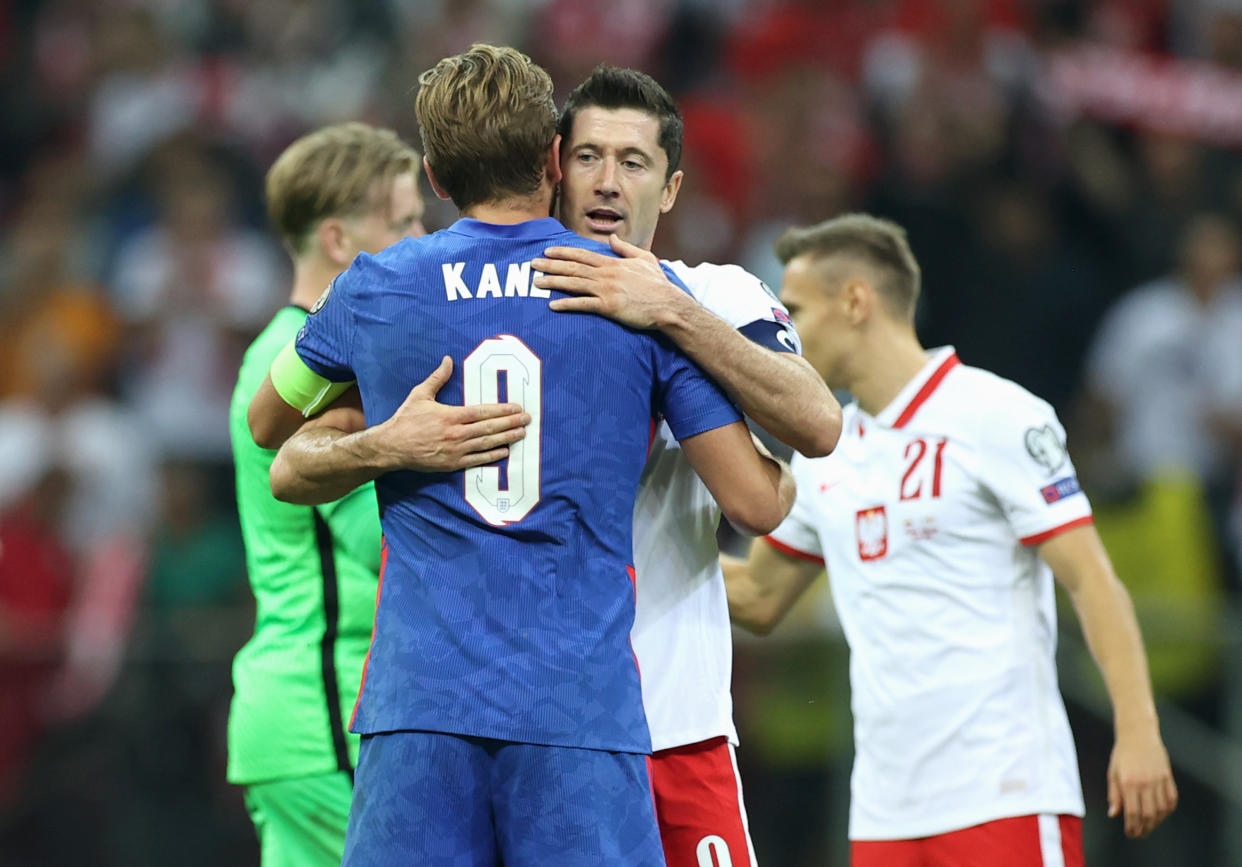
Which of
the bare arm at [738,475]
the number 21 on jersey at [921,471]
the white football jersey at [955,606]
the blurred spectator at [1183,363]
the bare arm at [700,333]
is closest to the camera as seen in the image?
the bare arm at [700,333]

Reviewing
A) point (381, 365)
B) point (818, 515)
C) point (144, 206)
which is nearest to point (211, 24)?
point (144, 206)

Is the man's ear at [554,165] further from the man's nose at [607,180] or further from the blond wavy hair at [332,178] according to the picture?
the blond wavy hair at [332,178]

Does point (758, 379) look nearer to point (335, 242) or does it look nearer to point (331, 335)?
point (331, 335)

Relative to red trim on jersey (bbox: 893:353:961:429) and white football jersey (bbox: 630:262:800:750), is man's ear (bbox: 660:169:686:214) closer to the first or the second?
white football jersey (bbox: 630:262:800:750)

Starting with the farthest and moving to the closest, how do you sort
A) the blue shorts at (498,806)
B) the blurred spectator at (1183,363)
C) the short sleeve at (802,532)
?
1. the blurred spectator at (1183,363)
2. the short sleeve at (802,532)
3. the blue shorts at (498,806)

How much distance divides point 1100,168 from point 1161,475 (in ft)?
8.42

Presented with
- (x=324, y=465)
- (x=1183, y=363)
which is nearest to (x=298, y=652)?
(x=324, y=465)

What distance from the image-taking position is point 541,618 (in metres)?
3.26

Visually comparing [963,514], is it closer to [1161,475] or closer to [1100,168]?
[1161,475]

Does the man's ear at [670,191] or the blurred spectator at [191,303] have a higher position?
the blurred spectator at [191,303]

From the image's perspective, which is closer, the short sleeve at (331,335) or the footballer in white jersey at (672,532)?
the short sleeve at (331,335)

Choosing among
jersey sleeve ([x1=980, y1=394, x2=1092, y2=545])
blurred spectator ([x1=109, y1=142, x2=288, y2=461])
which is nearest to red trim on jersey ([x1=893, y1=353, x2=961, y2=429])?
jersey sleeve ([x1=980, y1=394, x2=1092, y2=545])

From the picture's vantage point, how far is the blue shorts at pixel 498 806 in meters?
3.21

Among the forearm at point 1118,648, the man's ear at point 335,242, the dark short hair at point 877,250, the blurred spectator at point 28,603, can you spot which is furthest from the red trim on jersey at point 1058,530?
the blurred spectator at point 28,603
